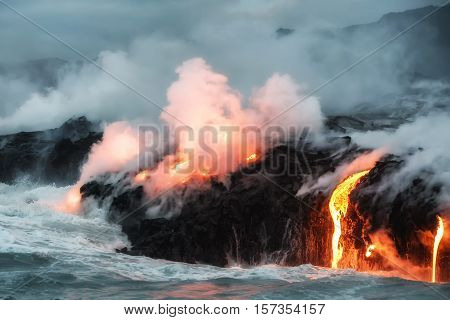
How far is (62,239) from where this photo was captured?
2650cm

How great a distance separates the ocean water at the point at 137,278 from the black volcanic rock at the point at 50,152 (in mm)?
17928

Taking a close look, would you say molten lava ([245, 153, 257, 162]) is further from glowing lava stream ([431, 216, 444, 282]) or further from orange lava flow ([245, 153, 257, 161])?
glowing lava stream ([431, 216, 444, 282])

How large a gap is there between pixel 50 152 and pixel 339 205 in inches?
1192

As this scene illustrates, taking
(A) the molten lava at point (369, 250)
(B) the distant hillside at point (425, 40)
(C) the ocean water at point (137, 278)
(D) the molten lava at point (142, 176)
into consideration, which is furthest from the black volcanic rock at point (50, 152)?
(B) the distant hillside at point (425, 40)

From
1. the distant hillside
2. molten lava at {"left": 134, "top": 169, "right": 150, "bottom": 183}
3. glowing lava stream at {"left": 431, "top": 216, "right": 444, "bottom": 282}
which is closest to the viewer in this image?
glowing lava stream at {"left": 431, "top": 216, "right": 444, "bottom": 282}

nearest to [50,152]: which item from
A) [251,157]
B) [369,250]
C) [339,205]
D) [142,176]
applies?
[142,176]

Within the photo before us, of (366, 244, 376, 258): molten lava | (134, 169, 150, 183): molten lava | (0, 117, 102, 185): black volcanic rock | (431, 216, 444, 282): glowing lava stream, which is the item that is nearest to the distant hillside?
(0, 117, 102, 185): black volcanic rock

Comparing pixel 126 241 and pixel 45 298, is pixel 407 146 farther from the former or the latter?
pixel 45 298

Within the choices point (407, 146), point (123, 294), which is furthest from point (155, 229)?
point (407, 146)

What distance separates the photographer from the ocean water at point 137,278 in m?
18.5

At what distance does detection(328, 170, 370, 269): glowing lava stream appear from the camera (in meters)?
22.7

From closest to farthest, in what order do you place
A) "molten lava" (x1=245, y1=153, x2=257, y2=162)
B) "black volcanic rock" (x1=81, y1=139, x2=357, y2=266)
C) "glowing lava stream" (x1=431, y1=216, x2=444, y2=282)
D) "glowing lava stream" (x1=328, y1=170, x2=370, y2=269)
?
"glowing lava stream" (x1=431, y1=216, x2=444, y2=282)
"glowing lava stream" (x1=328, y1=170, x2=370, y2=269)
"black volcanic rock" (x1=81, y1=139, x2=357, y2=266)
"molten lava" (x1=245, y1=153, x2=257, y2=162)

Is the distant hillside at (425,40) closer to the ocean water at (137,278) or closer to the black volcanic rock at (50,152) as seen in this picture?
the black volcanic rock at (50,152)

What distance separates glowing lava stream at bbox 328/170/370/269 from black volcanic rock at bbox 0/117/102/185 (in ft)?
72.3
